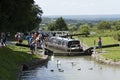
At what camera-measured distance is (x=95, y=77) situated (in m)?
37.2

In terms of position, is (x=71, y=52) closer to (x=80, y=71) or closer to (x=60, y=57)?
(x=60, y=57)

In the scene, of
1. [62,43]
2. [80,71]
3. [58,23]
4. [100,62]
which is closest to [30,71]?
[80,71]

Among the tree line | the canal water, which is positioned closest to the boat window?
the canal water

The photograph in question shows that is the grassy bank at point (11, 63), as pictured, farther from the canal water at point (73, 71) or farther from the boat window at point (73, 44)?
the boat window at point (73, 44)

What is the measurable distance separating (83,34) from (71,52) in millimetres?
39099

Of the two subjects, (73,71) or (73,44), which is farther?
(73,44)

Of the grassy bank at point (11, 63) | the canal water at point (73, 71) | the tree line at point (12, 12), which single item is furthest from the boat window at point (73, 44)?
the tree line at point (12, 12)

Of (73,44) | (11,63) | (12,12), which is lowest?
(11,63)

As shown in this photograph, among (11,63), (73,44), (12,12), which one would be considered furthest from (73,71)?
(73,44)

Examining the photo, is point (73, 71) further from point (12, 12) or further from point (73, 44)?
point (73, 44)

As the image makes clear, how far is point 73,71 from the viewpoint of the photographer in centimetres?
4100

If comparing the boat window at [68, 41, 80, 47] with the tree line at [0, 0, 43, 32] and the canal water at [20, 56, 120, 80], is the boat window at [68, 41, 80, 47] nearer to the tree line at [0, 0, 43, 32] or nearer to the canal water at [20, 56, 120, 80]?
the canal water at [20, 56, 120, 80]

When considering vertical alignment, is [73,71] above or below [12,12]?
below

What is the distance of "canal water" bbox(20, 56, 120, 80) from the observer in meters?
36.8
